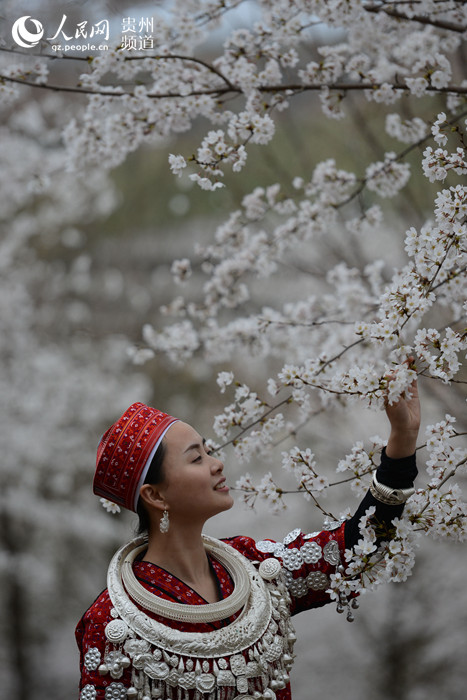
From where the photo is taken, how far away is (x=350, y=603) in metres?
1.55

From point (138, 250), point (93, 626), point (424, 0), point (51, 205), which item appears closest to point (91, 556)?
point (138, 250)

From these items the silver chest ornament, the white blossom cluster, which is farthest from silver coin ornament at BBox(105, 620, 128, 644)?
the white blossom cluster

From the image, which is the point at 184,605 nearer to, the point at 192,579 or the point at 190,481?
the point at 192,579

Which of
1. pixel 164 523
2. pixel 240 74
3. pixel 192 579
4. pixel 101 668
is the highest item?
pixel 240 74

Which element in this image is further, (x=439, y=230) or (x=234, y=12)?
(x=234, y=12)

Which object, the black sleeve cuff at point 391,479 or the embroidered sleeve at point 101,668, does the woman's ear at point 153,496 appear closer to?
the embroidered sleeve at point 101,668

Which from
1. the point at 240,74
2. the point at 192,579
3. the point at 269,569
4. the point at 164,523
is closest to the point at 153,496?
the point at 164,523

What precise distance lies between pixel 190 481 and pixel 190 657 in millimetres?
316

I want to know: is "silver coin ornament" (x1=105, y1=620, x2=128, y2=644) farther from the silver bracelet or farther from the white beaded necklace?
the silver bracelet

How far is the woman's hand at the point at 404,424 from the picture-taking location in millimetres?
1426

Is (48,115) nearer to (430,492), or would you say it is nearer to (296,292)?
(296,292)

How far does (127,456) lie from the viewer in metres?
1.52

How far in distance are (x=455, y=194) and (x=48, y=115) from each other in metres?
4.04

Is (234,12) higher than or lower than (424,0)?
higher
